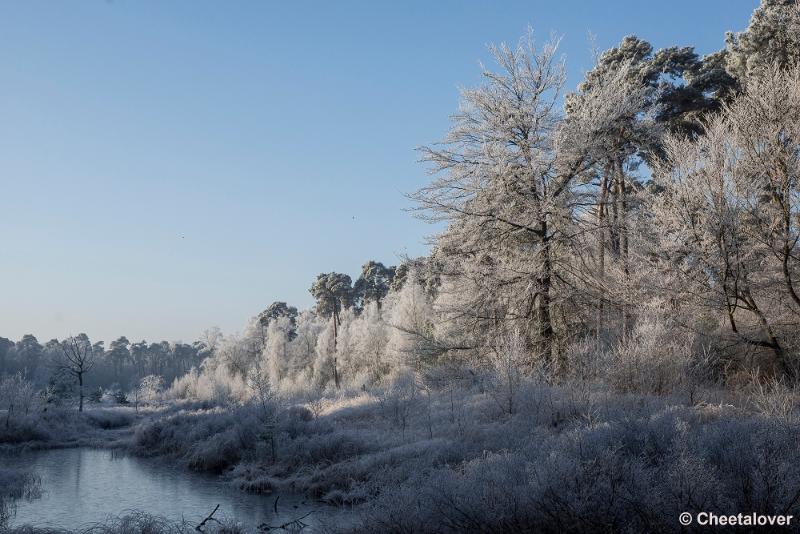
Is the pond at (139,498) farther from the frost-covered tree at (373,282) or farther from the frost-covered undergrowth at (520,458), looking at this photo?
the frost-covered tree at (373,282)

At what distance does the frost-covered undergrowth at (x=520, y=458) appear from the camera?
6625 millimetres

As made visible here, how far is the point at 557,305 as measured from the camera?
1764 centimetres

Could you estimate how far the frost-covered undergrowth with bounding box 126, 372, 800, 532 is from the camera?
662 cm

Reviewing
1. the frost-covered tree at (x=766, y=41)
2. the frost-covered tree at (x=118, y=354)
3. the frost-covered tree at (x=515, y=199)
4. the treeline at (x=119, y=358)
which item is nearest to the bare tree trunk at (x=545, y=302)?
the frost-covered tree at (x=515, y=199)

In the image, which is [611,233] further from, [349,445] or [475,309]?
[349,445]

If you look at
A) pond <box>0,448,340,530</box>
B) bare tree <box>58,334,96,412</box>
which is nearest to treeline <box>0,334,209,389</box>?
bare tree <box>58,334,96,412</box>

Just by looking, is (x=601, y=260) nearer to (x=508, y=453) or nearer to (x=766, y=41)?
(x=508, y=453)

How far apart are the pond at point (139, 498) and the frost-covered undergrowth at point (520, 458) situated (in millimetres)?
858

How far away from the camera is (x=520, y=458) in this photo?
9211 mm

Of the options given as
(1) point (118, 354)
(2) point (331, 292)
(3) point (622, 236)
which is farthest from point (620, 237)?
(1) point (118, 354)

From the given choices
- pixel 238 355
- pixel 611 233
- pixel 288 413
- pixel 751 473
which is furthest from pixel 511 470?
pixel 238 355

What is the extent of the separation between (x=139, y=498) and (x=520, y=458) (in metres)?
9.92

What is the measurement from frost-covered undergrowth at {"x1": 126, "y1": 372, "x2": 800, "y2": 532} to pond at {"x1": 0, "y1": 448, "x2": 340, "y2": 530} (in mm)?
858

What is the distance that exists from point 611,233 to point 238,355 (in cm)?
5288
